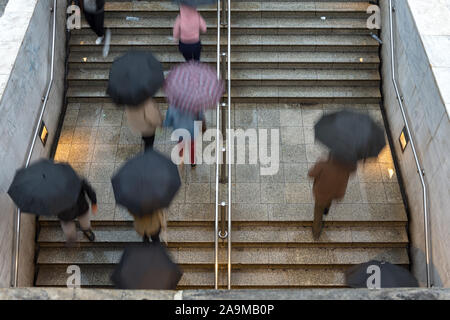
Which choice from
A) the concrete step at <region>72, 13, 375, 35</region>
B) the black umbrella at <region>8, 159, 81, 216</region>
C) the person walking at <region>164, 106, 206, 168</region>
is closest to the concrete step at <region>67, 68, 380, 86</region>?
the concrete step at <region>72, 13, 375, 35</region>

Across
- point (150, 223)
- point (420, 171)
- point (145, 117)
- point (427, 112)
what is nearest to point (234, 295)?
point (150, 223)

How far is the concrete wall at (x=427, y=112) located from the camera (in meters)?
5.59

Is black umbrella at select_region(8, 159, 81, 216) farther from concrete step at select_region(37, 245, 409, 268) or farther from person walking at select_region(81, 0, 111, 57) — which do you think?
person walking at select_region(81, 0, 111, 57)

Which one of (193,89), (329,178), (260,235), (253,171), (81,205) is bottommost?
(260,235)

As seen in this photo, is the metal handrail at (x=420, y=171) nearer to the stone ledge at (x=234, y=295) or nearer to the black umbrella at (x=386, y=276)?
the black umbrella at (x=386, y=276)

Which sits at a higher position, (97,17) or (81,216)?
(97,17)

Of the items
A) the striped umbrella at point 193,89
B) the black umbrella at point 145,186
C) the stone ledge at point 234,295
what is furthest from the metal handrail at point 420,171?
the black umbrella at point 145,186

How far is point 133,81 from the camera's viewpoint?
5.32 meters

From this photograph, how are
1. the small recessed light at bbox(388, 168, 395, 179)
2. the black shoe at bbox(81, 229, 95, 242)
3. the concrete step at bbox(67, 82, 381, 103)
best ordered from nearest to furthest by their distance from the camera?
1. the black shoe at bbox(81, 229, 95, 242)
2. the small recessed light at bbox(388, 168, 395, 179)
3. the concrete step at bbox(67, 82, 381, 103)

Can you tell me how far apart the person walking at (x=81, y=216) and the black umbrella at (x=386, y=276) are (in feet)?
11.4

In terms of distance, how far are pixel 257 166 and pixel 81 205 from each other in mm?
2904

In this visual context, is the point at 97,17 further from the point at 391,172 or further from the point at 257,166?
the point at 391,172

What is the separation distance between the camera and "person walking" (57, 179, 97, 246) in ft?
18.0
